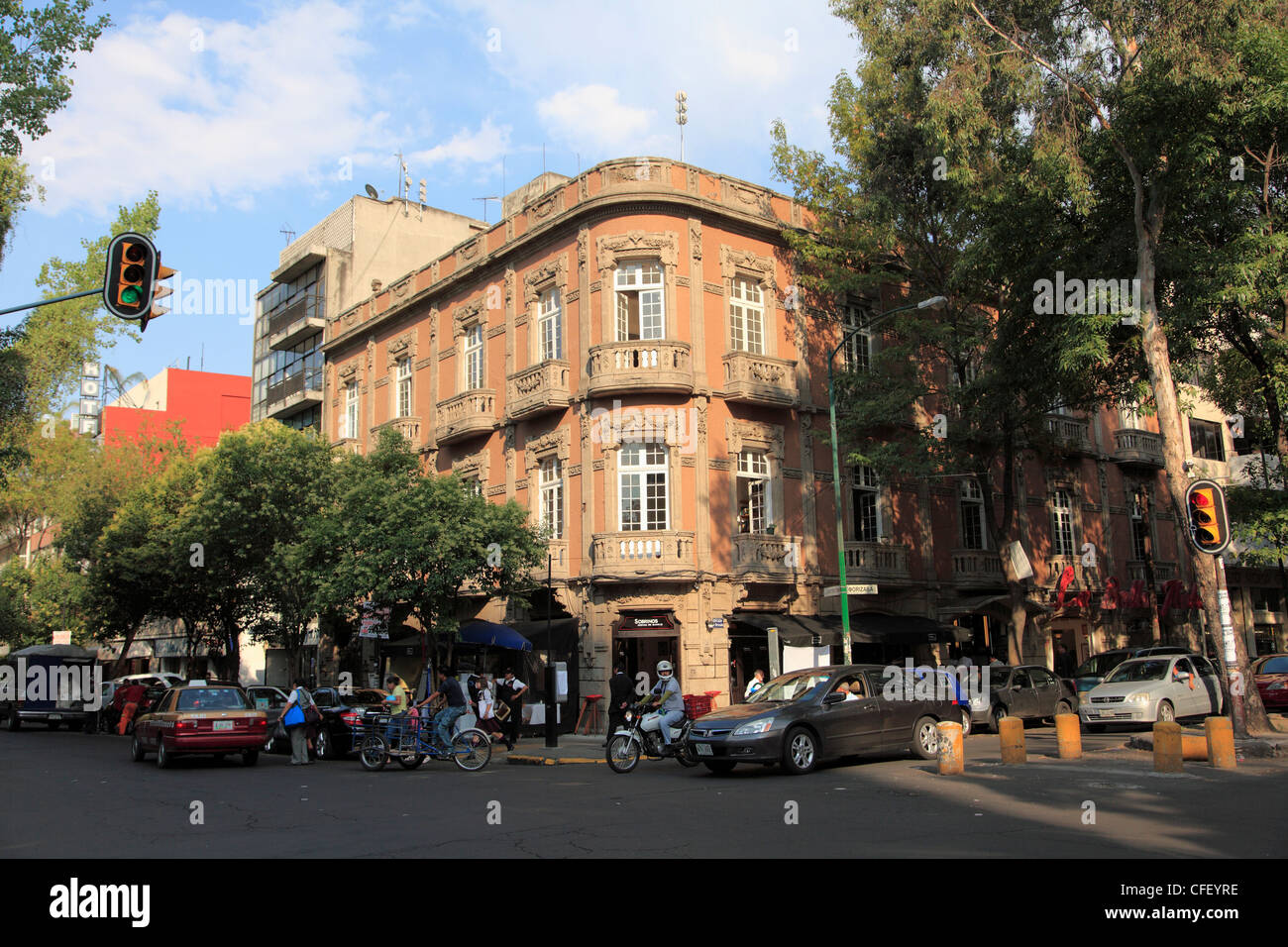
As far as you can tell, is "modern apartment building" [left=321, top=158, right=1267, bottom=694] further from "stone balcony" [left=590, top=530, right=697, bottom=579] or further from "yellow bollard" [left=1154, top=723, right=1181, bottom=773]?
"yellow bollard" [left=1154, top=723, right=1181, bottom=773]

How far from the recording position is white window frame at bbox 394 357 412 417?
33.1 meters

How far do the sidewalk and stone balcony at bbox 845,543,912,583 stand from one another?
311 inches

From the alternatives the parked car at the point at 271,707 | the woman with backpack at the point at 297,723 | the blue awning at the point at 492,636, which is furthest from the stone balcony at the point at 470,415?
the woman with backpack at the point at 297,723

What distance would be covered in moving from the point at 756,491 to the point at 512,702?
8.18 metres

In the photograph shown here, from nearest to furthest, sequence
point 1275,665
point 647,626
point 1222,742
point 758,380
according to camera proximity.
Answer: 1. point 1222,742
2. point 647,626
3. point 1275,665
4. point 758,380

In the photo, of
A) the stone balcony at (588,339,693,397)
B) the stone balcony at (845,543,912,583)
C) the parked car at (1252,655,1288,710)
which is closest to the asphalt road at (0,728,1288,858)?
the stone balcony at (845,543,912,583)

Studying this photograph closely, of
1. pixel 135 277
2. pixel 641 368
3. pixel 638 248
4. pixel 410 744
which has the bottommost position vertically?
pixel 410 744

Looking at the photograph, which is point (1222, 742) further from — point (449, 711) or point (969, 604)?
point (969, 604)

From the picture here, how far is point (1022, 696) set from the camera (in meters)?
22.2

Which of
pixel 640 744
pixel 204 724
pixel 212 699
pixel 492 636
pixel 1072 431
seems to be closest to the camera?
pixel 640 744

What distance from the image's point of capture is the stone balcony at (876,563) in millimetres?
25625

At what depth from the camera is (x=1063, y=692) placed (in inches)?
915
